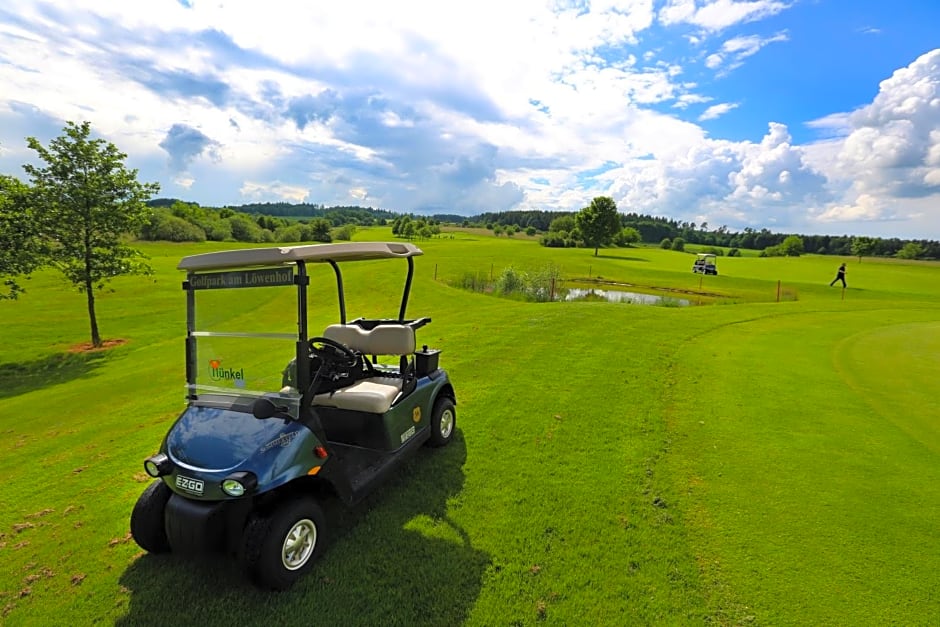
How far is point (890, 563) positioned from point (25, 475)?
340 inches

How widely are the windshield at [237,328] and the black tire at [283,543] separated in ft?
2.93

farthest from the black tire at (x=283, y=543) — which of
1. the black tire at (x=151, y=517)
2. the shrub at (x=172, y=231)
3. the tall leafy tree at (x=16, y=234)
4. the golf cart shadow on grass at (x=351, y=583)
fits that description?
the shrub at (x=172, y=231)

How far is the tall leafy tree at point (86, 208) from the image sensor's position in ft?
45.8

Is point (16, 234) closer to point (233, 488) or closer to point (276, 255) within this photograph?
point (276, 255)

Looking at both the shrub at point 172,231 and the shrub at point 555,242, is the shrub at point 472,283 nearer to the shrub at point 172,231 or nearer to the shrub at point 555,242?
the shrub at point 555,242

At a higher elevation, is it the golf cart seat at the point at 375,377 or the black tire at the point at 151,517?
the golf cart seat at the point at 375,377

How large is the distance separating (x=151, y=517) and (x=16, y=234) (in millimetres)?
14772

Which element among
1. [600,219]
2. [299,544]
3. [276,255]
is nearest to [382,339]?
[276,255]

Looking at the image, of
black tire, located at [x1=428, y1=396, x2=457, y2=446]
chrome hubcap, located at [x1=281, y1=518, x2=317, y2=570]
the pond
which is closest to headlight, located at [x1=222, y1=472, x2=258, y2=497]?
chrome hubcap, located at [x1=281, y1=518, x2=317, y2=570]

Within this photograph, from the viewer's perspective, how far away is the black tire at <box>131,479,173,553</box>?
3334 millimetres

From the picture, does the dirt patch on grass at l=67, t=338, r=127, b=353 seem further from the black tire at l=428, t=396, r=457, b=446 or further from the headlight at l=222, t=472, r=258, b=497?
the headlight at l=222, t=472, r=258, b=497

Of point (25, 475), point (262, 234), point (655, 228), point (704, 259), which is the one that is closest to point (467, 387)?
point (25, 475)

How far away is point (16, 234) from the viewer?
506 inches

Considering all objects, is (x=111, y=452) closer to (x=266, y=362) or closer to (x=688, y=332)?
(x=266, y=362)
